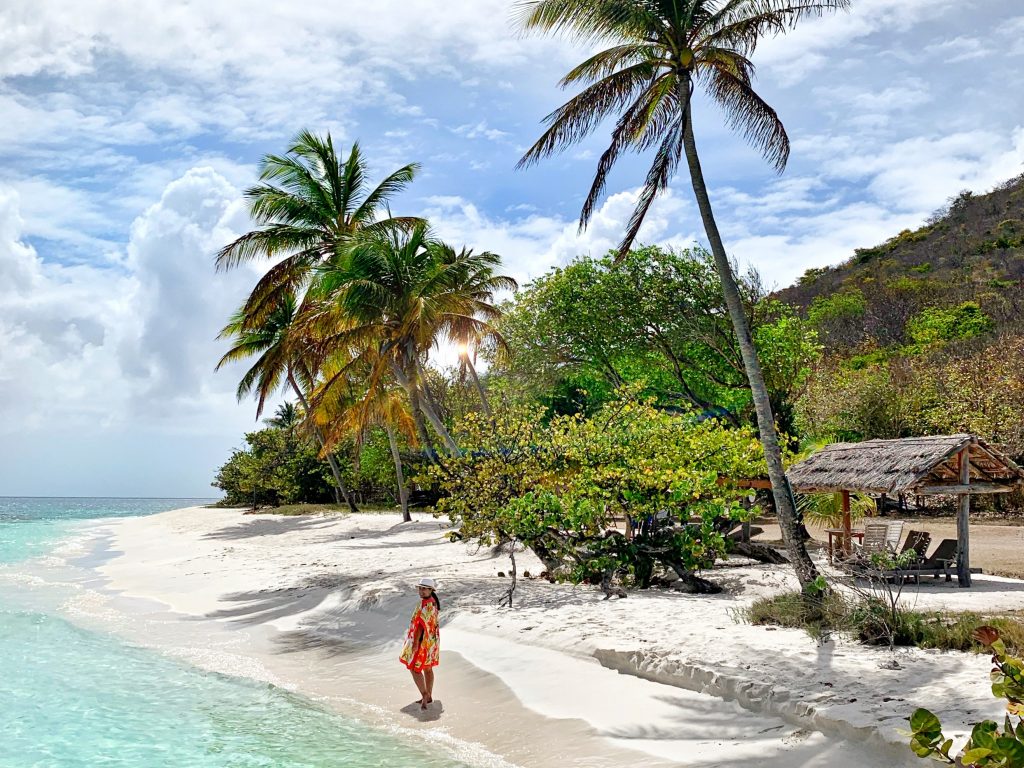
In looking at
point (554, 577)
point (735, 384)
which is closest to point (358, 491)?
point (735, 384)

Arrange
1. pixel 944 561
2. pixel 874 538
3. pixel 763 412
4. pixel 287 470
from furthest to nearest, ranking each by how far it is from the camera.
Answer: pixel 287 470, pixel 874 538, pixel 944 561, pixel 763 412

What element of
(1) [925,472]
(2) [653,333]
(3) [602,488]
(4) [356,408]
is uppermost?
(2) [653,333]

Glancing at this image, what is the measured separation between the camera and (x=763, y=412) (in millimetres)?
10484

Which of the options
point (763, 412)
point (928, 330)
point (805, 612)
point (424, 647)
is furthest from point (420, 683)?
point (928, 330)

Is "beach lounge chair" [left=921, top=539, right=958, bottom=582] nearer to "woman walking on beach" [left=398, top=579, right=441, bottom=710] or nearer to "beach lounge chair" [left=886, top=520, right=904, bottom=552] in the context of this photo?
"beach lounge chair" [left=886, top=520, right=904, bottom=552]

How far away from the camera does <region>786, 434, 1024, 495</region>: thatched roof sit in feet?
39.8

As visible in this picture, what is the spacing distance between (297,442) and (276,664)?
3081 cm

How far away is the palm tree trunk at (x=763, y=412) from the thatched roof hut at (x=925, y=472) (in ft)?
8.87

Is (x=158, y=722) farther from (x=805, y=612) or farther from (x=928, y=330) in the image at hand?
(x=928, y=330)

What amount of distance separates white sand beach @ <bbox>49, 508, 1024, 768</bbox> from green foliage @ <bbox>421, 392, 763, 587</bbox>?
671 millimetres

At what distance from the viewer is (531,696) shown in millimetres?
7844

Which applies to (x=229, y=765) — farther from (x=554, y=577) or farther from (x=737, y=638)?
(x=554, y=577)

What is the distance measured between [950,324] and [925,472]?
34.9 m

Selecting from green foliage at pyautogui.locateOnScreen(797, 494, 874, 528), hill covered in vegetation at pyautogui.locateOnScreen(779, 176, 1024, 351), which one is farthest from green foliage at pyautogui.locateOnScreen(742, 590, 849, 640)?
hill covered in vegetation at pyautogui.locateOnScreen(779, 176, 1024, 351)
